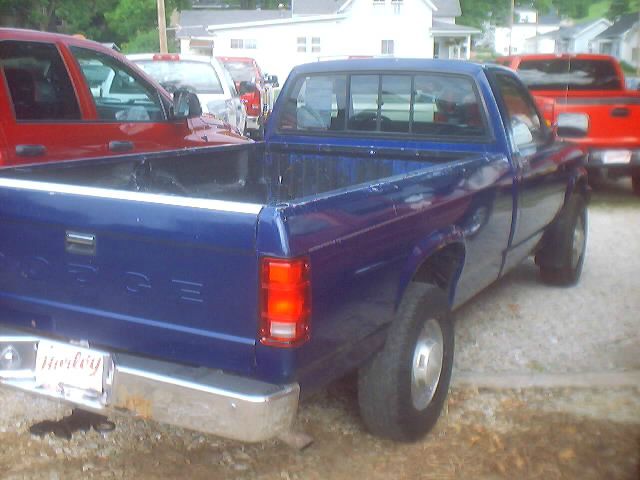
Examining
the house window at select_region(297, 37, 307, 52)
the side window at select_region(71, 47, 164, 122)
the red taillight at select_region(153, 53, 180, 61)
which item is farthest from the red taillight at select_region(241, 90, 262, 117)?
the house window at select_region(297, 37, 307, 52)

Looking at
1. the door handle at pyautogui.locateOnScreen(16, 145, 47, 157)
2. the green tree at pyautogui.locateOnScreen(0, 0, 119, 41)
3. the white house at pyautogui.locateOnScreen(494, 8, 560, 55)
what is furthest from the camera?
the white house at pyautogui.locateOnScreen(494, 8, 560, 55)

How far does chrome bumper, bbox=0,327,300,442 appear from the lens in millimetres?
2883

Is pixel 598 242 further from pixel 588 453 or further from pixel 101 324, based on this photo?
pixel 101 324

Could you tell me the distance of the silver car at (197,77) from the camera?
12.4m

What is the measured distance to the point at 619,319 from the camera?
5699mm

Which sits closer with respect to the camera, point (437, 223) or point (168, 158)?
point (437, 223)

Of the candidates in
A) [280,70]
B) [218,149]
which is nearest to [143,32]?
[280,70]

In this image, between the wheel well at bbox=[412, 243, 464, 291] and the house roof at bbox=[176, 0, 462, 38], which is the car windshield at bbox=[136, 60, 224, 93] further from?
the house roof at bbox=[176, 0, 462, 38]

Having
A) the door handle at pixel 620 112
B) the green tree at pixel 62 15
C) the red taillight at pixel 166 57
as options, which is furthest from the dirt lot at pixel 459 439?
the green tree at pixel 62 15

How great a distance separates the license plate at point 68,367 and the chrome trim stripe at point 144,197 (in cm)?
59

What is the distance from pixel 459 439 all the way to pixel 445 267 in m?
0.83

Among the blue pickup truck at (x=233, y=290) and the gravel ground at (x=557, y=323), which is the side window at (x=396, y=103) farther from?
the gravel ground at (x=557, y=323)

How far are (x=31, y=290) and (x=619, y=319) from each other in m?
3.94

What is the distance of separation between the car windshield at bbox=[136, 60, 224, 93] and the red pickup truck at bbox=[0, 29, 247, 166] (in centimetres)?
599
